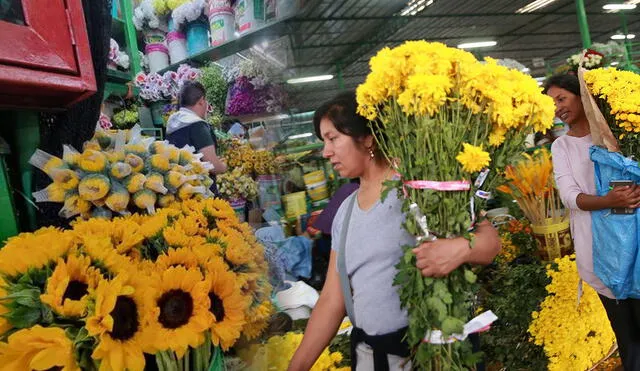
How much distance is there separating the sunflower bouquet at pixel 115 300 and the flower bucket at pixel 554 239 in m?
2.59

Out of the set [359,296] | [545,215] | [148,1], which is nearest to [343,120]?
[359,296]

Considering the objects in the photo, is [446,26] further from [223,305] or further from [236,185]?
[223,305]

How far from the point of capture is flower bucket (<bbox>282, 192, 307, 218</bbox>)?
170cm

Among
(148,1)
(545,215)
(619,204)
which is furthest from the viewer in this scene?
(545,215)

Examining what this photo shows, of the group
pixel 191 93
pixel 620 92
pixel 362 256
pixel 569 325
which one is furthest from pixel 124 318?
pixel 569 325

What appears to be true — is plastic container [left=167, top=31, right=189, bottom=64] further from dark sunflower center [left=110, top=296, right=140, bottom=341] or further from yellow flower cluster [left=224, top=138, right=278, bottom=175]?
dark sunflower center [left=110, top=296, right=140, bottom=341]

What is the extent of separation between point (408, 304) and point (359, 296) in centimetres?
23

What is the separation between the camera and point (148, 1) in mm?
1511

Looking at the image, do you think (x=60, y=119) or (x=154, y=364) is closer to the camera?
(x=154, y=364)

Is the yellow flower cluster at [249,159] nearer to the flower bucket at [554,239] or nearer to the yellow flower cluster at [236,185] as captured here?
the yellow flower cluster at [236,185]

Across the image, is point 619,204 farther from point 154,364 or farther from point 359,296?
point 154,364

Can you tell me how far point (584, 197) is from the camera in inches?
83.3

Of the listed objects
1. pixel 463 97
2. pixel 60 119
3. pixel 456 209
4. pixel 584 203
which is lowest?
pixel 584 203

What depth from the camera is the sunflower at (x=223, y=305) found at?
710mm
